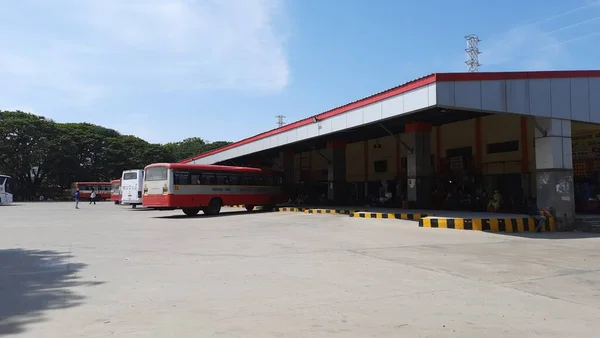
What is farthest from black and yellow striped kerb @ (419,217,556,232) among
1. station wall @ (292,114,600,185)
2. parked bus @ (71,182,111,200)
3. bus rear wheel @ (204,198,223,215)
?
parked bus @ (71,182,111,200)

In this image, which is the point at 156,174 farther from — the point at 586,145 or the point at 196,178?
the point at 586,145

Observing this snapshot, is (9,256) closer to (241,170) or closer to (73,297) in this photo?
(73,297)

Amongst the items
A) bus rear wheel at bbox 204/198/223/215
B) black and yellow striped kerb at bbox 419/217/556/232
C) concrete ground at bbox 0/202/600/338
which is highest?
bus rear wheel at bbox 204/198/223/215

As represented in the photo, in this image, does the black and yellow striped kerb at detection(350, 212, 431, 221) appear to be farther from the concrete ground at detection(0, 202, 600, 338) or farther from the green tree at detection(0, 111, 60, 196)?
the green tree at detection(0, 111, 60, 196)

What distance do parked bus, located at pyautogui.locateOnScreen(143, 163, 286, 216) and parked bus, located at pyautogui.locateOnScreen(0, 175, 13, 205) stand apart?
2397 cm

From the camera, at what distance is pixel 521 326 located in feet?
14.6

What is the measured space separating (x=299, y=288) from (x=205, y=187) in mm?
16562

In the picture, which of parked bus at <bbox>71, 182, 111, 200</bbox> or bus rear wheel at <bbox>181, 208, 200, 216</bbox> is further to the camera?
parked bus at <bbox>71, 182, 111, 200</bbox>

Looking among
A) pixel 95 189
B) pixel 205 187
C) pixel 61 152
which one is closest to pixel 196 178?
pixel 205 187

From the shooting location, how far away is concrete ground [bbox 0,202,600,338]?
440 cm

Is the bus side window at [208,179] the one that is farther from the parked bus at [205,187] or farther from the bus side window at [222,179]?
the bus side window at [222,179]

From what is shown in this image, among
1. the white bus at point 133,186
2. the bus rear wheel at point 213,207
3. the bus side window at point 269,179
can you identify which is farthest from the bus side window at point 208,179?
the white bus at point 133,186

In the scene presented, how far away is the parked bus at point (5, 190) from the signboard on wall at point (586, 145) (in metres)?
41.2

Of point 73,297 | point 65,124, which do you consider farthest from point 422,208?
point 65,124
